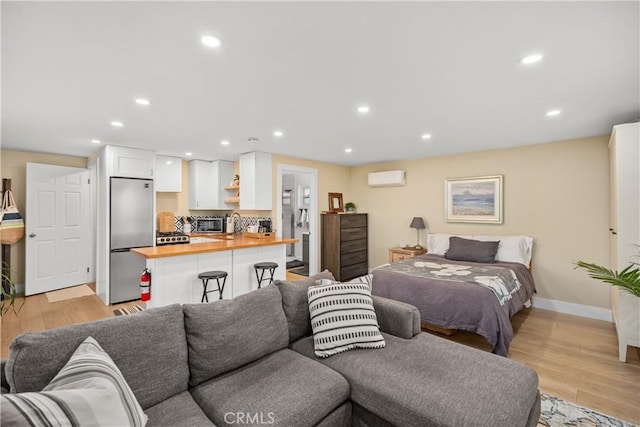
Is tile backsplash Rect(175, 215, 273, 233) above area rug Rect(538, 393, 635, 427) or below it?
above

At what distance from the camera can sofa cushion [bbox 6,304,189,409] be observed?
45.6 inches

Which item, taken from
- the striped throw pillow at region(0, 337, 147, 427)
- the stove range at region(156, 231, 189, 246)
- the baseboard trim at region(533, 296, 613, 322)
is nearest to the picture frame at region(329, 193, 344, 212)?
the stove range at region(156, 231, 189, 246)

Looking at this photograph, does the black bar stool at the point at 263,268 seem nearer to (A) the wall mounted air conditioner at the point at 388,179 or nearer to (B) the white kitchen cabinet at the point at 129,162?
(B) the white kitchen cabinet at the point at 129,162

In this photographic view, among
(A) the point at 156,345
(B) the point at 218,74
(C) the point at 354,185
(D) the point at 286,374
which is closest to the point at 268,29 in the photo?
(B) the point at 218,74

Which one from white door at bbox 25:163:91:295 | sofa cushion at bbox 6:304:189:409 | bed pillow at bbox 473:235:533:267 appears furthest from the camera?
white door at bbox 25:163:91:295

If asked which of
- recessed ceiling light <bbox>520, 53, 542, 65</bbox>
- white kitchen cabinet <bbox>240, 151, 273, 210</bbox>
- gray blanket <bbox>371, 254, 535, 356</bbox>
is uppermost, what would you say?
recessed ceiling light <bbox>520, 53, 542, 65</bbox>

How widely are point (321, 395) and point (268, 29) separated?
6.41 ft

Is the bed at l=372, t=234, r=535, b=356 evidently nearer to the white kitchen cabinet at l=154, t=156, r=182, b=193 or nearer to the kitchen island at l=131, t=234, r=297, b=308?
the kitchen island at l=131, t=234, r=297, b=308

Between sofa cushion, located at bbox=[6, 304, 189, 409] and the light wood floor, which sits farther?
the light wood floor

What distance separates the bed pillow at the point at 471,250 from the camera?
13.4 feet

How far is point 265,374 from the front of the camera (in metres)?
1.64

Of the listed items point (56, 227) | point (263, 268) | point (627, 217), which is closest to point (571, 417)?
point (627, 217)

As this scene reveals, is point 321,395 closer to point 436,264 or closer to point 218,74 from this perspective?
point 218,74

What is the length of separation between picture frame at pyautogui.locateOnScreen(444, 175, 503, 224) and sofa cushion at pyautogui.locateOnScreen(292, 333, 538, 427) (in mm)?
3293
